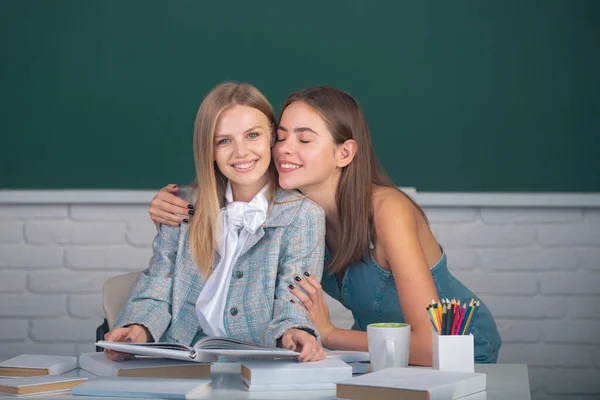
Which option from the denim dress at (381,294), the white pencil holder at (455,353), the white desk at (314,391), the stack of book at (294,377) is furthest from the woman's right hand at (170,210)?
the white pencil holder at (455,353)

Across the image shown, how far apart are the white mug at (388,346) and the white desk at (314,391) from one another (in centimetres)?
14

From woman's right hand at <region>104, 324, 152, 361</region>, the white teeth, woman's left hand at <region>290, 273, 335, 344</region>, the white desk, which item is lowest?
the white desk

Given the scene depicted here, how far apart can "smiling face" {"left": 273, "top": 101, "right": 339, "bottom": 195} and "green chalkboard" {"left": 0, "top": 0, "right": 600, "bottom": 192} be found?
695 millimetres

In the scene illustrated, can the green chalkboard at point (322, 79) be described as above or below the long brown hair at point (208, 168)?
above

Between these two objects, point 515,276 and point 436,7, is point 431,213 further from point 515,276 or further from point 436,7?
point 436,7

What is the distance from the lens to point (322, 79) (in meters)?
2.57

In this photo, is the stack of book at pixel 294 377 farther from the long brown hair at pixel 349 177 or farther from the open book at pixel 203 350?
the long brown hair at pixel 349 177

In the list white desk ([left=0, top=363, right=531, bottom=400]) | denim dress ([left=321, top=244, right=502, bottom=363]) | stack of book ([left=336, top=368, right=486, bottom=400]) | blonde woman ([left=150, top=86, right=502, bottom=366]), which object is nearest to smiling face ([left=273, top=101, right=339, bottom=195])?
blonde woman ([left=150, top=86, right=502, bottom=366])

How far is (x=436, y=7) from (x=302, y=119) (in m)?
0.90

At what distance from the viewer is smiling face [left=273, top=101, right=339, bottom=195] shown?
1833 mm

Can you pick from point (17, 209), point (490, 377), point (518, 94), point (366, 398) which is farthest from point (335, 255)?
point (17, 209)

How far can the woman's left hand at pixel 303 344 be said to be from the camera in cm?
137

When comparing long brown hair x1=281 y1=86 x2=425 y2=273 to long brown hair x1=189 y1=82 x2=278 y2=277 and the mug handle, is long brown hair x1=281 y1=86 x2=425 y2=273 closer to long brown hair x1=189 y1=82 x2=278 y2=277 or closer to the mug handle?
long brown hair x1=189 y1=82 x2=278 y2=277

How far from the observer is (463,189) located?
2521 millimetres
